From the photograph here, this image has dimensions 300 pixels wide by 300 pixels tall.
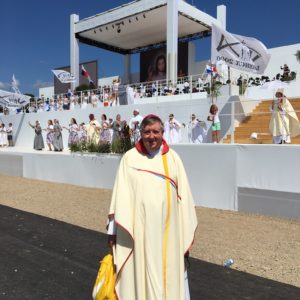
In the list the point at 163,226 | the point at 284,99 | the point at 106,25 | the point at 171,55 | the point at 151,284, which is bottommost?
the point at 151,284

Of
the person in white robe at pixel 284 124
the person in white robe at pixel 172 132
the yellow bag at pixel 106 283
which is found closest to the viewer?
the yellow bag at pixel 106 283

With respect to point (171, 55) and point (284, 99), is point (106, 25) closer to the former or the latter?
point (171, 55)

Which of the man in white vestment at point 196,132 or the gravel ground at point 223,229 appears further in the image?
the man in white vestment at point 196,132

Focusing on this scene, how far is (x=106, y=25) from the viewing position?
30.7 metres

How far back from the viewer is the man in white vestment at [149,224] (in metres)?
2.95

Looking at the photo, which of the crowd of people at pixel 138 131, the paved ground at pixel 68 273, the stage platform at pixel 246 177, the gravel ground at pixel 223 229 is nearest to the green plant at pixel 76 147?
the crowd of people at pixel 138 131

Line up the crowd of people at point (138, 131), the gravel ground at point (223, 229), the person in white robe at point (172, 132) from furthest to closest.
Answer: the person in white robe at point (172, 132) < the crowd of people at point (138, 131) < the gravel ground at point (223, 229)

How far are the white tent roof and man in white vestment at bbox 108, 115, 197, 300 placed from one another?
24978mm

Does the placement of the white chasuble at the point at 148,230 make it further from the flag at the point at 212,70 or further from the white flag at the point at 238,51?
the flag at the point at 212,70

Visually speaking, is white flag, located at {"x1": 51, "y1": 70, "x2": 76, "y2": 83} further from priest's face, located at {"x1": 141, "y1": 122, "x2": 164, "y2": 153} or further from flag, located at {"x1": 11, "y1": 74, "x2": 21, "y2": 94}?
priest's face, located at {"x1": 141, "y1": 122, "x2": 164, "y2": 153}

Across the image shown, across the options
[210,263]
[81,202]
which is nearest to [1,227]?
[81,202]

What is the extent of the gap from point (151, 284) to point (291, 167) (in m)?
5.99

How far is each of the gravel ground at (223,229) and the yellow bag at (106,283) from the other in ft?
9.13

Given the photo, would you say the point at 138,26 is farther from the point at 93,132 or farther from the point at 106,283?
the point at 106,283
